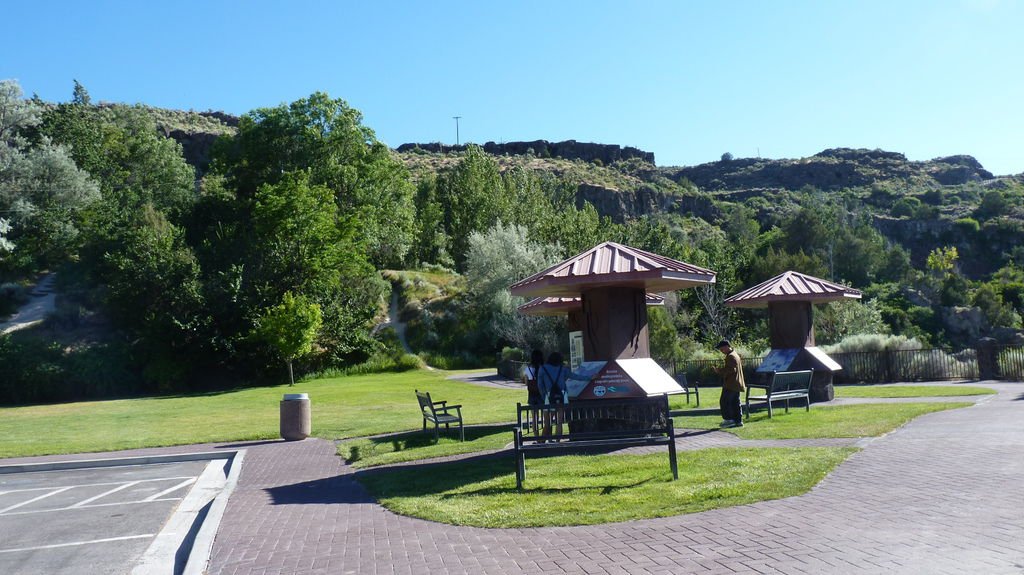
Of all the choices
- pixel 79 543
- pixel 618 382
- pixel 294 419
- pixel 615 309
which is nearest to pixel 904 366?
pixel 615 309

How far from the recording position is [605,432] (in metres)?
9.34

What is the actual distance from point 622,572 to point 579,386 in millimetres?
7208

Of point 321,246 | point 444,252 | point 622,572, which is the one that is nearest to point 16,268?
point 321,246

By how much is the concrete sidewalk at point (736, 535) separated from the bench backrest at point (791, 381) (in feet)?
19.6

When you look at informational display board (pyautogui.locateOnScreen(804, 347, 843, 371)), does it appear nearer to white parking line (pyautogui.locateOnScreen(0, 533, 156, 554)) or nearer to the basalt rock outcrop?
white parking line (pyautogui.locateOnScreen(0, 533, 156, 554))

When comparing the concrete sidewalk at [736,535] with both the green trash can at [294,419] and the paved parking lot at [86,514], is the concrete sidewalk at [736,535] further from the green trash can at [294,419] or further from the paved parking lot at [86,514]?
the green trash can at [294,419]

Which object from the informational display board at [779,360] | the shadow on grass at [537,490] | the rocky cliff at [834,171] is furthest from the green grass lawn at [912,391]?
the rocky cliff at [834,171]

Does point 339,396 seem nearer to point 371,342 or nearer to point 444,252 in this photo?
point 371,342

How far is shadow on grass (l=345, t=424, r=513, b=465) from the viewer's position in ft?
45.8

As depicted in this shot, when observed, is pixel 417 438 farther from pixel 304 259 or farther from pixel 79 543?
pixel 304 259

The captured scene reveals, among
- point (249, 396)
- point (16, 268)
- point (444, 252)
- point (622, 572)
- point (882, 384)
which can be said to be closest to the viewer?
point (622, 572)

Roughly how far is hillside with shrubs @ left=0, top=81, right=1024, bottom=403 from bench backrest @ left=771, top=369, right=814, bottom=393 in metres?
12.2

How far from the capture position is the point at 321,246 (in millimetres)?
44719

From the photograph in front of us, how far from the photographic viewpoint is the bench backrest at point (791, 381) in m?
15.7
